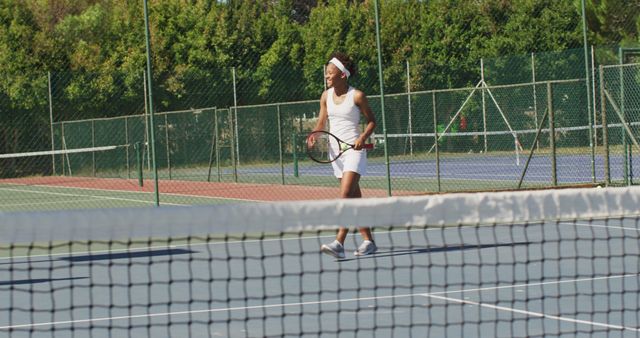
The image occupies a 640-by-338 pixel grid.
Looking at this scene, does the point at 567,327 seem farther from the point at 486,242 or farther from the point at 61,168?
the point at 61,168

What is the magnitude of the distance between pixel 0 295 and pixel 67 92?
18.1 meters

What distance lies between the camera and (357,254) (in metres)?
10.0

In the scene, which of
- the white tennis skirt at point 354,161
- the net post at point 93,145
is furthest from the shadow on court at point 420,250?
the net post at point 93,145

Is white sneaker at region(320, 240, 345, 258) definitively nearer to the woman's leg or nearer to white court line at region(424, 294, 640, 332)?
the woman's leg

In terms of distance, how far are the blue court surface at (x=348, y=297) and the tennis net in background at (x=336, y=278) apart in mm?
16

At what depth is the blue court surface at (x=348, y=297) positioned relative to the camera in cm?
657

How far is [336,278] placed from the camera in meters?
8.88

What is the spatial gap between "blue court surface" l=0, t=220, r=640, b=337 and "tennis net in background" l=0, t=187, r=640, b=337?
16 mm

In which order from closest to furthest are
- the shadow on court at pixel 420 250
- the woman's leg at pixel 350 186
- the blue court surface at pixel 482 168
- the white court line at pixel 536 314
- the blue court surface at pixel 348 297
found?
the white court line at pixel 536 314, the blue court surface at pixel 348 297, the woman's leg at pixel 350 186, the shadow on court at pixel 420 250, the blue court surface at pixel 482 168

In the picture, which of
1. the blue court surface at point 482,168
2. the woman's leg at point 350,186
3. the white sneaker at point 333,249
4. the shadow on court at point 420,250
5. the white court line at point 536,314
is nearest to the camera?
the white court line at point 536,314

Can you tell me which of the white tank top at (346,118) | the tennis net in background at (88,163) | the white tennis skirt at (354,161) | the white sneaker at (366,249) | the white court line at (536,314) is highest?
the white tank top at (346,118)

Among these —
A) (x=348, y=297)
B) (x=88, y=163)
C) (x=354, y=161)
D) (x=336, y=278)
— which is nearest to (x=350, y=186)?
(x=354, y=161)

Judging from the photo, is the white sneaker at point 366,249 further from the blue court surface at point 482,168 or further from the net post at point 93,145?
the net post at point 93,145

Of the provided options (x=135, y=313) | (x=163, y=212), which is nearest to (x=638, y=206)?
(x=163, y=212)
